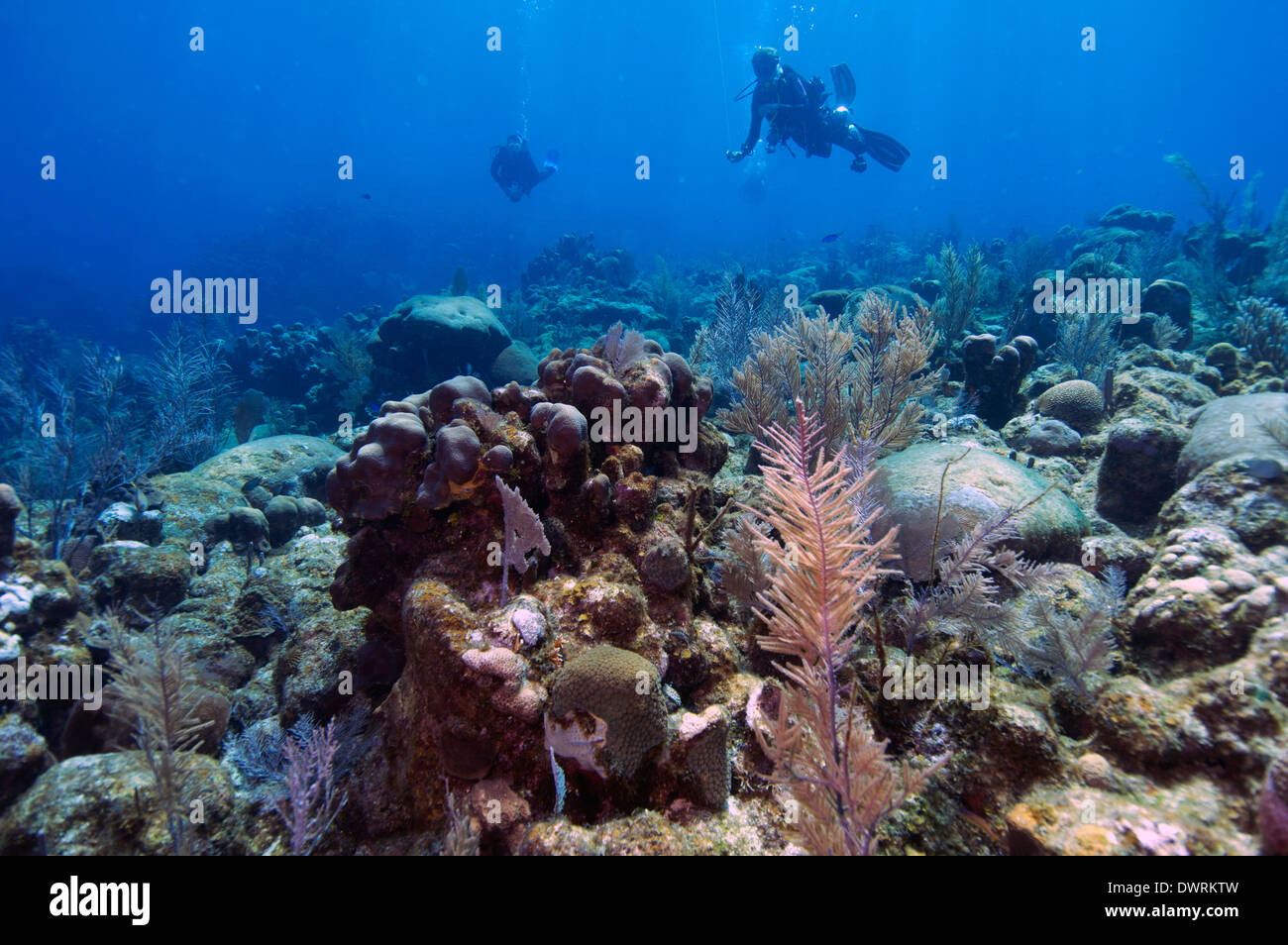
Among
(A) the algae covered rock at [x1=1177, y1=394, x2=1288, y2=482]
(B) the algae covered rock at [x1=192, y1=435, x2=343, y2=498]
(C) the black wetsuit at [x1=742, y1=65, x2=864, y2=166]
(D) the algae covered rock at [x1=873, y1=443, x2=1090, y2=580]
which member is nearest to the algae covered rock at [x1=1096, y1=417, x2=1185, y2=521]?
(A) the algae covered rock at [x1=1177, y1=394, x2=1288, y2=482]

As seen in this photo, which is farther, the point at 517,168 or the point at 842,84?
the point at 517,168

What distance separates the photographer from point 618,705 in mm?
2418

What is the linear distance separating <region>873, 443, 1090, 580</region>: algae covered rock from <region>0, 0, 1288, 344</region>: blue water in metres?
55.5

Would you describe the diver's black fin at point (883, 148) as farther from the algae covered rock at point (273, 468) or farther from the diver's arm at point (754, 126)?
the algae covered rock at point (273, 468)

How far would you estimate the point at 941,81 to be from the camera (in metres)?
115

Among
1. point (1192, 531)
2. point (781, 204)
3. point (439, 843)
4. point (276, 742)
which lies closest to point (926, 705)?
point (1192, 531)

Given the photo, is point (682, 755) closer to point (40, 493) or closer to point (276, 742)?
point (276, 742)

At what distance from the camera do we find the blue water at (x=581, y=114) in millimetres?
75000

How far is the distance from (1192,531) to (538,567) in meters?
4.24

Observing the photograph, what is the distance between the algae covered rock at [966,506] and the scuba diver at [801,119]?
15.9m

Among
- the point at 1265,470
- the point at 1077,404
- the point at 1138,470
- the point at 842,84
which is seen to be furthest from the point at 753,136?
the point at 1265,470

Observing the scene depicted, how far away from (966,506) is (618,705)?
335 centimetres

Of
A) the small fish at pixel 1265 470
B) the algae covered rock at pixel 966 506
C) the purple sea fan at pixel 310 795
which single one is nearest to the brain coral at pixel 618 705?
the purple sea fan at pixel 310 795

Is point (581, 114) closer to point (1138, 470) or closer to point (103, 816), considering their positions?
point (1138, 470)
